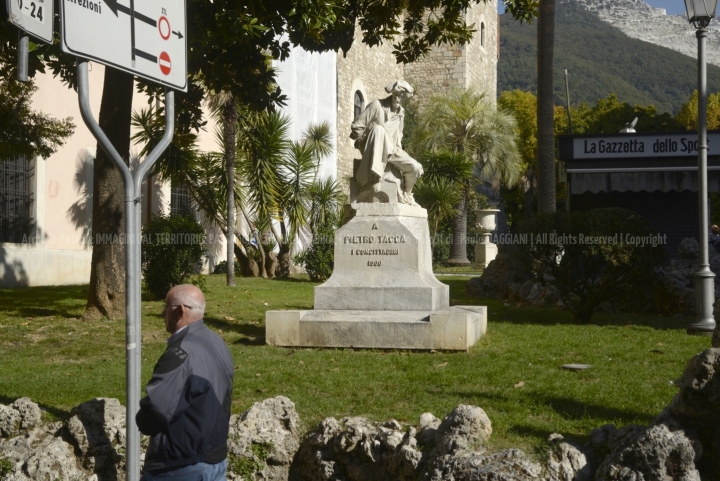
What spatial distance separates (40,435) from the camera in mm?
4969

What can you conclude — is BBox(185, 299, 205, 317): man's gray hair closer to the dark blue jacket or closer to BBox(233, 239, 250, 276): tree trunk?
the dark blue jacket

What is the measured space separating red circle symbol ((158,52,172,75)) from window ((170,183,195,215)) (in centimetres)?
1947

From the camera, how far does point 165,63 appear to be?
3898 millimetres

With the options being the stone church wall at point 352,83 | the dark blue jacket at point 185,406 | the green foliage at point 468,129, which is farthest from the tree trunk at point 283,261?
the dark blue jacket at point 185,406

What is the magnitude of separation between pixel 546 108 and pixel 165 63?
46.4 ft

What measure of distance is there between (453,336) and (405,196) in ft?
7.26

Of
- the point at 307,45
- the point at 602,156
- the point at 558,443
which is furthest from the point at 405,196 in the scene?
the point at 558,443

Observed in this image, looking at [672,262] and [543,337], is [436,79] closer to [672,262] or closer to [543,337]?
[672,262]

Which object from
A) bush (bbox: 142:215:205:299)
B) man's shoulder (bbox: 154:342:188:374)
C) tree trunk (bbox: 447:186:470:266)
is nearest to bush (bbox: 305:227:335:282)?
bush (bbox: 142:215:205:299)

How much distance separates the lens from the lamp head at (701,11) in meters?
10.4

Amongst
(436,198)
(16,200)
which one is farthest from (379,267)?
(436,198)

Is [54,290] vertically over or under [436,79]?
under

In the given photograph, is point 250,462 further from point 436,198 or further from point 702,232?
point 436,198

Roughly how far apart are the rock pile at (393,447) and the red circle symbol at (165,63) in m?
2.07
